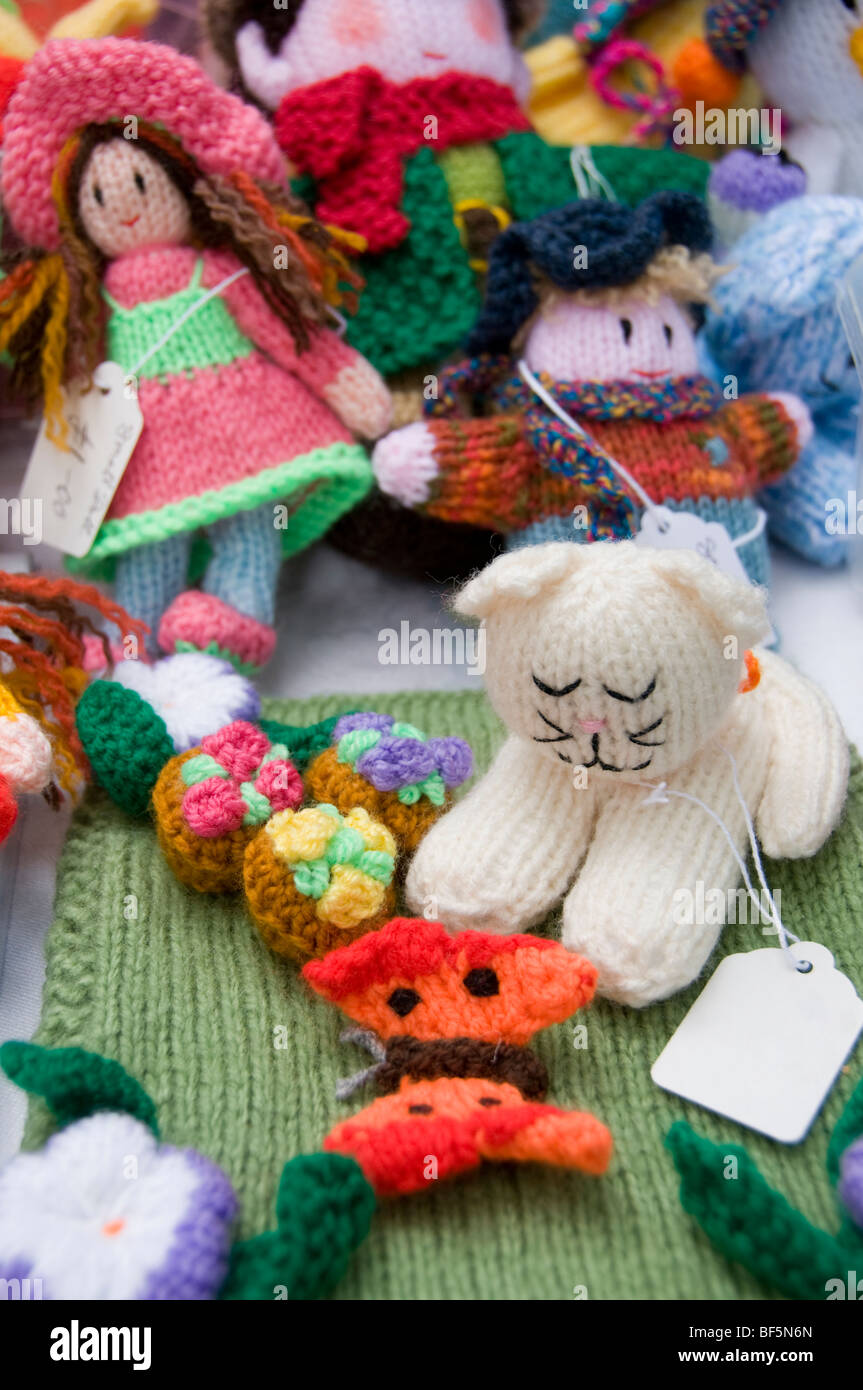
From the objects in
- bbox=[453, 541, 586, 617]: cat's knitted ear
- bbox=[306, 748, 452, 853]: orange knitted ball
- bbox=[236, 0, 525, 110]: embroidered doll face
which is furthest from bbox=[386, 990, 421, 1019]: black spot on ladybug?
bbox=[236, 0, 525, 110]: embroidered doll face

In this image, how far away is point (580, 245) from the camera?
1016 mm

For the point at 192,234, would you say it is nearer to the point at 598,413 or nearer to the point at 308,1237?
the point at 598,413

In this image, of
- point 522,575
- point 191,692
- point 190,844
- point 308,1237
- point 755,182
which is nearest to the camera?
point 308,1237

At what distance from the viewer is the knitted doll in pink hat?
0.99 m

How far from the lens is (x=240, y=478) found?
3.38 feet

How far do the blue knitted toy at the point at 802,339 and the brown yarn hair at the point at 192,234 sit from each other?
38cm

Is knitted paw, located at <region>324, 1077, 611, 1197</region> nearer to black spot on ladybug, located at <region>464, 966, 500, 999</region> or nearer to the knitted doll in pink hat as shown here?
black spot on ladybug, located at <region>464, 966, 500, 999</region>

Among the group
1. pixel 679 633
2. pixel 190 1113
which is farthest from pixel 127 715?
pixel 679 633

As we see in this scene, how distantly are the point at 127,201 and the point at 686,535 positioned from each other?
55 cm

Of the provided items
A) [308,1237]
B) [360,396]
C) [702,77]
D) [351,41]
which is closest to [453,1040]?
[308,1237]

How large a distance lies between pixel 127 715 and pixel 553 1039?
0.39 meters

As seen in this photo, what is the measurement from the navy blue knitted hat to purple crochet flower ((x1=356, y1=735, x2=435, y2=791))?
1.40ft

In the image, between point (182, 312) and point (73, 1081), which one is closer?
point (73, 1081)
